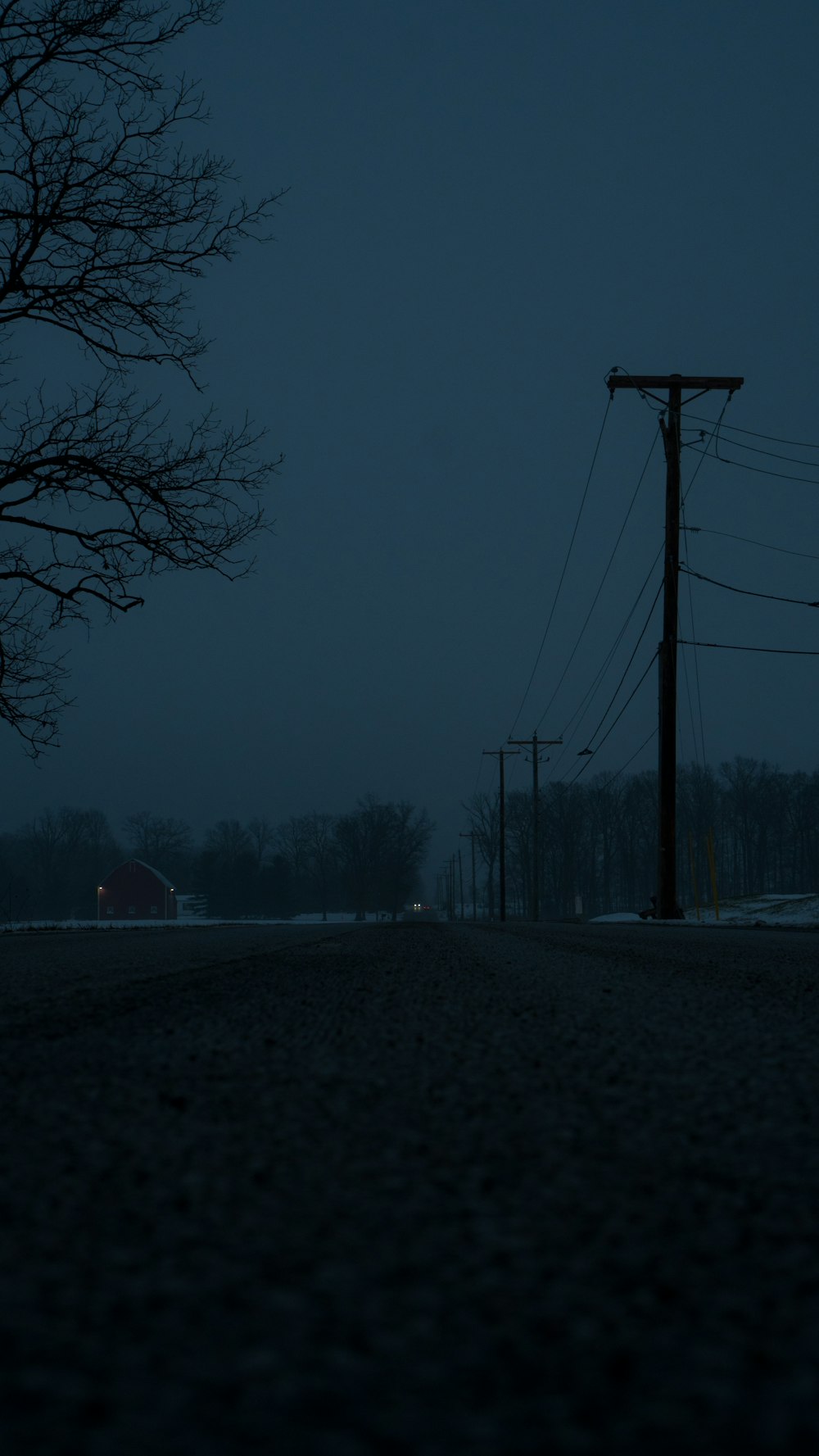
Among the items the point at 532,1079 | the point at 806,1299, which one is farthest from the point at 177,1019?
the point at 806,1299

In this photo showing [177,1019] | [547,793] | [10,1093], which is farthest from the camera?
[547,793]

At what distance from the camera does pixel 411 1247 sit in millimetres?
996

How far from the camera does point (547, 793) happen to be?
106 meters

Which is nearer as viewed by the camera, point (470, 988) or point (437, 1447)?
point (437, 1447)

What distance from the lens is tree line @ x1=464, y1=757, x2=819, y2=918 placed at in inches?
3853

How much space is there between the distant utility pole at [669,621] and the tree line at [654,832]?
7287cm

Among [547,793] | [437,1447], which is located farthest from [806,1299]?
[547,793]

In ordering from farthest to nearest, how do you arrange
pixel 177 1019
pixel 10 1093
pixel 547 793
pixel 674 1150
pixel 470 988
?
pixel 547 793, pixel 470 988, pixel 177 1019, pixel 10 1093, pixel 674 1150

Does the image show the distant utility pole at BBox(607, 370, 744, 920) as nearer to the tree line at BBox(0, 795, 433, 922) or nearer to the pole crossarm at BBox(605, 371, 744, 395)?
the pole crossarm at BBox(605, 371, 744, 395)

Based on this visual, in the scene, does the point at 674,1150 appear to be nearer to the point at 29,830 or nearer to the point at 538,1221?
the point at 538,1221

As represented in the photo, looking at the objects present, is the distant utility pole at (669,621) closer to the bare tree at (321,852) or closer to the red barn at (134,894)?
the red barn at (134,894)

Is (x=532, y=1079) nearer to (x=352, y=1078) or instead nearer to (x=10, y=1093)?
(x=352, y=1078)

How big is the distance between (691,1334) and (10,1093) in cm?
148

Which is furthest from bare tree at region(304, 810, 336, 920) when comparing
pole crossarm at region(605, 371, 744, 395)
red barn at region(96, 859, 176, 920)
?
pole crossarm at region(605, 371, 744, 395)
